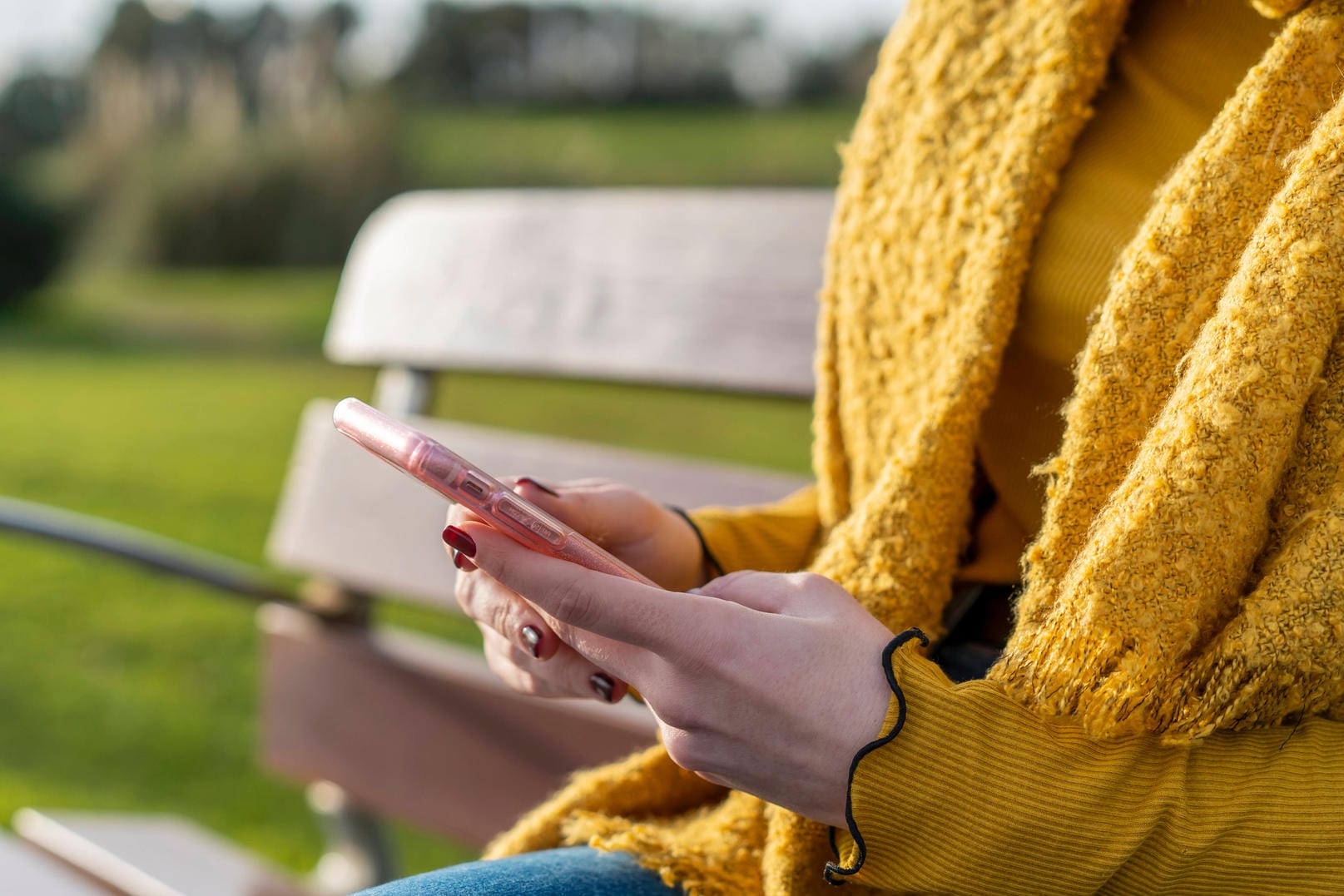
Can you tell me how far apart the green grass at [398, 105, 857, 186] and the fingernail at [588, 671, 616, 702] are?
22.3 ft

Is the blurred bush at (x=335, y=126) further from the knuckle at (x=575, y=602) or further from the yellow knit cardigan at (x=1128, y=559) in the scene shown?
the knuckle at (x=575, y=602)

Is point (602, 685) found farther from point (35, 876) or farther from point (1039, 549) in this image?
point (35, 876)

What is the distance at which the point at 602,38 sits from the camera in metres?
10.5

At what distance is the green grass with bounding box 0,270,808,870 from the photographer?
2.75 metres

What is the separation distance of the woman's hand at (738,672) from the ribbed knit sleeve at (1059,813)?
0.02 meters

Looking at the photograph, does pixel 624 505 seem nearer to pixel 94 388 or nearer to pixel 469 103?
pixel 94 388

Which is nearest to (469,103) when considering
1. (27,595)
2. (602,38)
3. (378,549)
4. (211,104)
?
(602,38)

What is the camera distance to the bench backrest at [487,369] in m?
1.36

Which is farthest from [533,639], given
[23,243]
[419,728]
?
[23,243]

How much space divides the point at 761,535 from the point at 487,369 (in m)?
0.68

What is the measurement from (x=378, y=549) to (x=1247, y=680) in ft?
3.85

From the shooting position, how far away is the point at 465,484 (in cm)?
67

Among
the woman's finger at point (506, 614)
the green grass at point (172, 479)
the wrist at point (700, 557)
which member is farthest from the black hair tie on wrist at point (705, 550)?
the green grass at point (172, 479)

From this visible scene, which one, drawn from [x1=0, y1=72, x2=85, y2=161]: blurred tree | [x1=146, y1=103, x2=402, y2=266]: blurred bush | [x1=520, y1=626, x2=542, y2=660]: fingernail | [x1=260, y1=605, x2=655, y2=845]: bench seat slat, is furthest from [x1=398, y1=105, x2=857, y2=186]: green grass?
[x1=520, y1=626, x2=542, y2=660]: fingernail
